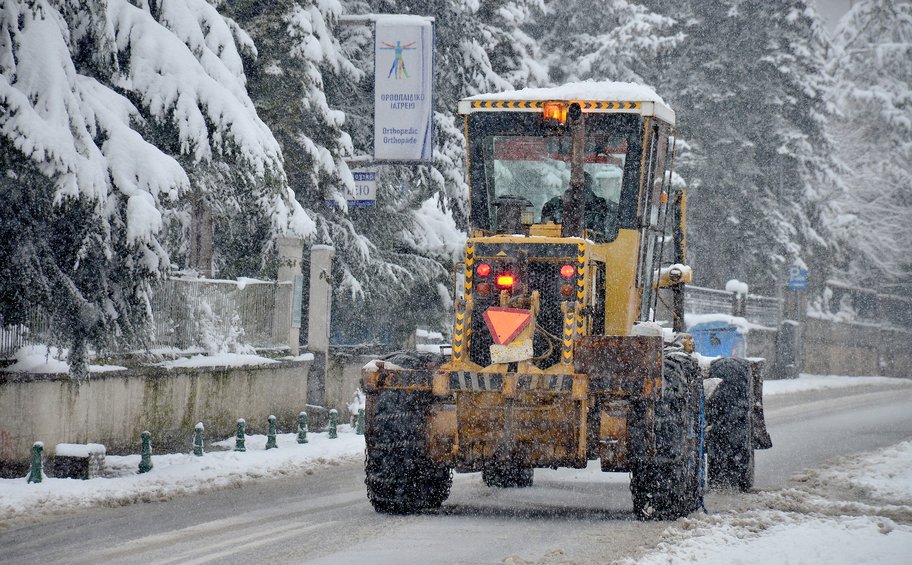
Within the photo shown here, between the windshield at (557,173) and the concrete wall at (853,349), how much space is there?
33307 mm

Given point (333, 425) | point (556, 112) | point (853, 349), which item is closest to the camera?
point (556, 112)

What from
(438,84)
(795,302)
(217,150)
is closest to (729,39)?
(795,302)

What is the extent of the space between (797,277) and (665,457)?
31.8m

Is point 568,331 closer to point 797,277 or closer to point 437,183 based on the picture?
point 437,183

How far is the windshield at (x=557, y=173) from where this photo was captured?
11.7 meters

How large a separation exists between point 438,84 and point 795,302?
2158 cm

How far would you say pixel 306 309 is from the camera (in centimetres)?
2266

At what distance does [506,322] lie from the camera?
10742 mm

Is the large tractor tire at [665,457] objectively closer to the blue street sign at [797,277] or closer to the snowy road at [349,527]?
the snowy road at [349,527]

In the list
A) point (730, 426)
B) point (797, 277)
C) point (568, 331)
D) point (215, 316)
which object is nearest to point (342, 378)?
point (215, 316)

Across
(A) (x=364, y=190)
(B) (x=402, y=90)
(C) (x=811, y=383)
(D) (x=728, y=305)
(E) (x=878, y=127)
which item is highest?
(E) (x=878, y=127)

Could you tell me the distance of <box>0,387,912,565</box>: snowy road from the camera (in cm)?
902

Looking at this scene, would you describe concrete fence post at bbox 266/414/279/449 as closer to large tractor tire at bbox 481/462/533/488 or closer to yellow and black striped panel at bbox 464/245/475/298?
large tractor tire at bbox 481/462/533/488

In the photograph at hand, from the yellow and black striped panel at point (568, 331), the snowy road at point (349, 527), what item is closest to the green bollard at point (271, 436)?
the snowy road at point (349, 527)
